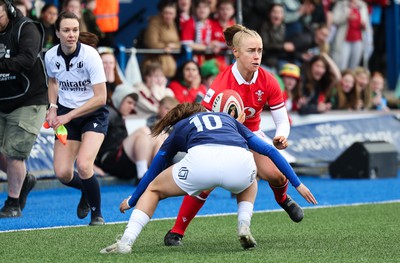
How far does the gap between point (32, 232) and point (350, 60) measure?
12088 mm

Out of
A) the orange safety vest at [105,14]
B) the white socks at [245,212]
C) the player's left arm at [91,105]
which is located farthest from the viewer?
the orange safety vest at [105,14]

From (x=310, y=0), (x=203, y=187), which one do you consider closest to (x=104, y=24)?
(x=310, y=0)

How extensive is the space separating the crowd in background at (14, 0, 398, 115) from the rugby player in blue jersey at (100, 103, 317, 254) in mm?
6863

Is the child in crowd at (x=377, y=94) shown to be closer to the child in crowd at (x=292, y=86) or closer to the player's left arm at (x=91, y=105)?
the child in crowd at (x=292, y=86)

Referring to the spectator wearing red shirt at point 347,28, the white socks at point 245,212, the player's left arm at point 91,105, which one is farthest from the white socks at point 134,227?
the spectator wearing red shirt at point 347,28

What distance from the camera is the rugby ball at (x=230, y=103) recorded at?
8891 millimetres

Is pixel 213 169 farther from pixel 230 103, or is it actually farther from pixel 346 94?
pixel 346 94

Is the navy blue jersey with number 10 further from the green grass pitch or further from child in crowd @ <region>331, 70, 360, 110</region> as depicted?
child in crowd @ <region>331, 70, 360, 110</region>

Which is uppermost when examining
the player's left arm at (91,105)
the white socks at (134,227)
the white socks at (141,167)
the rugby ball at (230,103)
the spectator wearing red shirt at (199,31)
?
the rugby ball at (230,103)

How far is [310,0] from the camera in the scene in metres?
19.8

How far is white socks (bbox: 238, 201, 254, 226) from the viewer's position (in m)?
8.12

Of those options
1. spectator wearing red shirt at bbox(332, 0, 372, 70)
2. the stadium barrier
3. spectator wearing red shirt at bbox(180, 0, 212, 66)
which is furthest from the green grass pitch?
spectator wearing red shirt at bbox(332, 0, 372, 70)

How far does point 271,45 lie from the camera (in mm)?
18391

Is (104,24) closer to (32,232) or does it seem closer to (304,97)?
(304,97)
